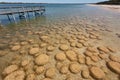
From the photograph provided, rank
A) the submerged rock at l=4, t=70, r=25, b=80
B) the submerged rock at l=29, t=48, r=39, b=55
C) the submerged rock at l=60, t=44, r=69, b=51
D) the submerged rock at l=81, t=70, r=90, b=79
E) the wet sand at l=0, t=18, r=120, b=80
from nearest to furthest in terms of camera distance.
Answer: the submerged rock at l=4, t=70, r=25, b=80 → the submerged rock at l=81, t=70, r=90, b=79 → the wet sand at l=0, t=18, r=120, b=80 → the submerged rock at l=29, t=48, r=39, b=55 → the submerged rock at l=60, t=44, r=69, b=51

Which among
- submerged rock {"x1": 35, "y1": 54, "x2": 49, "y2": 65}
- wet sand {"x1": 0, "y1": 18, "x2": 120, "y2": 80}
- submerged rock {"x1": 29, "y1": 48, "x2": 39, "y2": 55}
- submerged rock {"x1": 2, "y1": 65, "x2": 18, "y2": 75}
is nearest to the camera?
wet sand {"x1": 0, "y1": 18, "x2": 120, "y2": 80}

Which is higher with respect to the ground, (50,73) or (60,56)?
(50,73)

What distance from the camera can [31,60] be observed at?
7.41m

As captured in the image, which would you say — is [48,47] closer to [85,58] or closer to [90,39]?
[85,58]

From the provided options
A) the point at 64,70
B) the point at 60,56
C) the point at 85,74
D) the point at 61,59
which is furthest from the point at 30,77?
the point at 85,74

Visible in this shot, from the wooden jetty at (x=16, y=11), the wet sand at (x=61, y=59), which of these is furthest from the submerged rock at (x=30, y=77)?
the wooden jetty at (x=16, y=11)

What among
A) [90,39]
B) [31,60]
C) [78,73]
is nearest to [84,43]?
[90,39]

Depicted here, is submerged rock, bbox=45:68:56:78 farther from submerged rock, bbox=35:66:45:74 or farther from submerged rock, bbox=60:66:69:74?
submerged rock, bbox=60:66:69:74

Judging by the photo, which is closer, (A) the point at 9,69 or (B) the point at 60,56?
(A) the point at 9,69

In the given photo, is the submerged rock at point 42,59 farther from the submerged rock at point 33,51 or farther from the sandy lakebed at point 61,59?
the submerged rock at point 33,51

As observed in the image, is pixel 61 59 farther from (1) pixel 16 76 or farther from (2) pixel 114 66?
(2) pixel 114 66

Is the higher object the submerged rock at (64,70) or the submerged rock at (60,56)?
the submerged rock at (64,70)

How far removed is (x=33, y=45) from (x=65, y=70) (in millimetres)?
4536

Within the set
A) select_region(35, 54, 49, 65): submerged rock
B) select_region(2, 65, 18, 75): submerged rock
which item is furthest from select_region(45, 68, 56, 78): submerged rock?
select_region(2, 65, 18, 75): submerged rock
